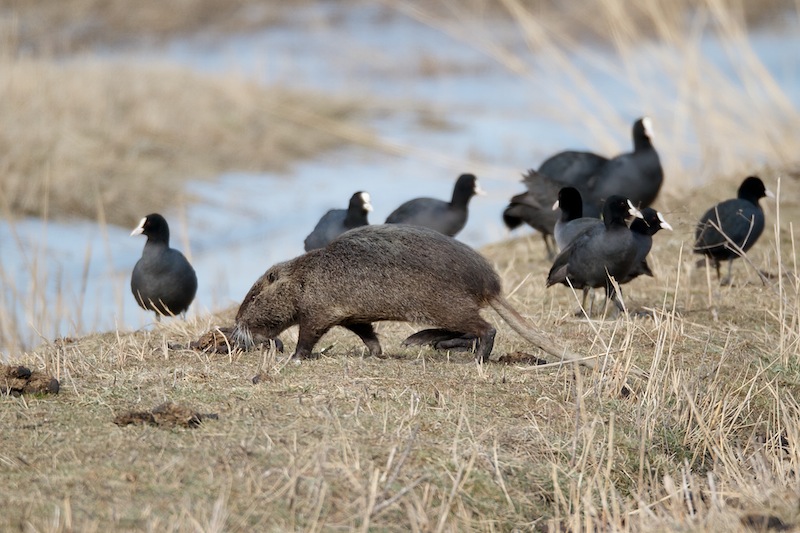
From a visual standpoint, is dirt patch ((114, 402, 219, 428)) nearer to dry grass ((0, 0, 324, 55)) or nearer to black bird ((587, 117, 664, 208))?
black bird ((587, 117, 664, 208))

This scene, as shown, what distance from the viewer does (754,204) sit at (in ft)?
25.8

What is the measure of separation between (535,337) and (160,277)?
272 cm

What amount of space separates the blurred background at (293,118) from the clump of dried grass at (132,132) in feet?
0.11

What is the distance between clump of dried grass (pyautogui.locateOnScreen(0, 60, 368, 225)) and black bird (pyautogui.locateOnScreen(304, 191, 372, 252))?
3402mm

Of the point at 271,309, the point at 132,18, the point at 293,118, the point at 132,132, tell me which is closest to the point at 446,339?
the point at 271,309

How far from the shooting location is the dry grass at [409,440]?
3828mm

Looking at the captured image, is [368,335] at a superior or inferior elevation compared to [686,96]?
inferior

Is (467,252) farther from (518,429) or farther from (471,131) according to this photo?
(471,131)

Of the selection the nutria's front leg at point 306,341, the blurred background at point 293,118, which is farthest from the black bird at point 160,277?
the nutria's front leg at point 306,341

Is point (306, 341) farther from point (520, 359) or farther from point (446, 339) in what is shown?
point (520, 359)

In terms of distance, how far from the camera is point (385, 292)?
18.0ft

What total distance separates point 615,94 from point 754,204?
12071mm

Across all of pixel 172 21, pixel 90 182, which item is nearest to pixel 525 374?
pixel 90 182

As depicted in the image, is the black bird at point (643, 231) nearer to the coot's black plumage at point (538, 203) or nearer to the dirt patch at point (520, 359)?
the dirt patch at point (520, 359)
